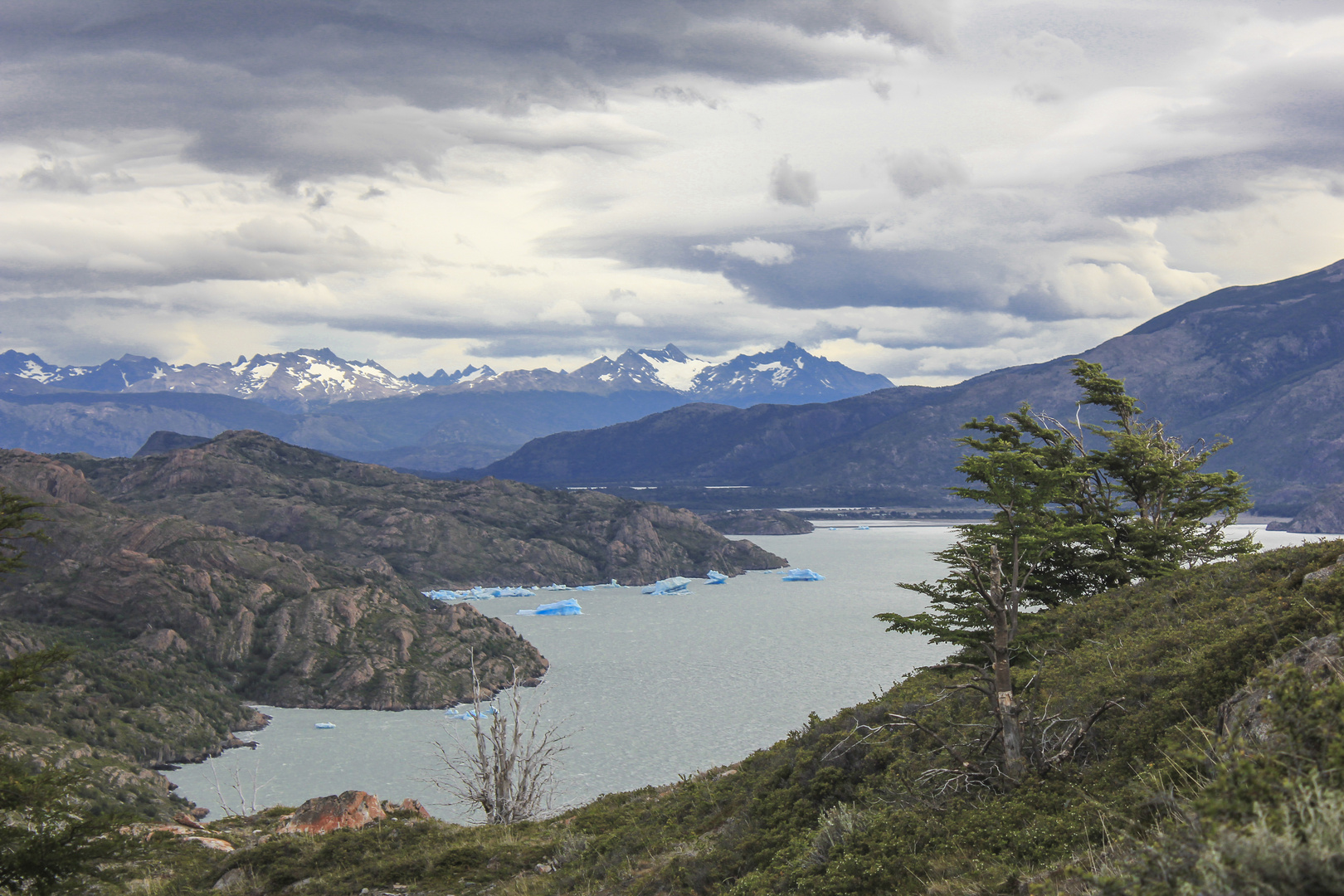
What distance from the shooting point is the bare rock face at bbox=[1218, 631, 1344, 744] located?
928cm

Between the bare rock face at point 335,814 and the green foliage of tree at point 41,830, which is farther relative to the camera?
the bare rock face at point 335,814

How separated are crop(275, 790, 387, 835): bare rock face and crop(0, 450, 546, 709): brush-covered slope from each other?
272 feet

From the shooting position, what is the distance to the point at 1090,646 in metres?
21.5

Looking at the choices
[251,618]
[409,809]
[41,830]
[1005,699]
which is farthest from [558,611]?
[1005,699]

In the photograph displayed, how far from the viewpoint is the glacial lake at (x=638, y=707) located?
72.2 metres

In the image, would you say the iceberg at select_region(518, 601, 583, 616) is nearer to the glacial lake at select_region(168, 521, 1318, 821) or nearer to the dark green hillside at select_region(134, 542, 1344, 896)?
the glacial lake at select_region(168, 521, 1318, 821)

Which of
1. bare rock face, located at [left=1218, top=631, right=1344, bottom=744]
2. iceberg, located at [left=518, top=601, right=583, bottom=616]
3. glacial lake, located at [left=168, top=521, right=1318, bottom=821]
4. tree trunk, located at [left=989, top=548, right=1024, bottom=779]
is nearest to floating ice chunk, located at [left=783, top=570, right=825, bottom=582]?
glacial lake, located at [left=168, top=521, right=1318, bottom=821]

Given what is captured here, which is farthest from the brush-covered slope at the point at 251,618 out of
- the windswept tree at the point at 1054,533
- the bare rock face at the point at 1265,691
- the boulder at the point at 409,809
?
the bare rock face at the point at 1265,691

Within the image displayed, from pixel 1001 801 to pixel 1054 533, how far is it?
1872 cm

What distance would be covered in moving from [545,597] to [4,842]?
18817 cm

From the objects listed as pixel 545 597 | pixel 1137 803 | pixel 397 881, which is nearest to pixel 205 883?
pixel 397 881

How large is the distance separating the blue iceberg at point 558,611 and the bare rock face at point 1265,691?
162872 millimetres

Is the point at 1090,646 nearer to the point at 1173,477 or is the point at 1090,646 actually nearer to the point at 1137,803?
the point at 1137,803

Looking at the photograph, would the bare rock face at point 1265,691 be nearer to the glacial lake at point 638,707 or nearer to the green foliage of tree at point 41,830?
the green foliage of tree at point 41,830
